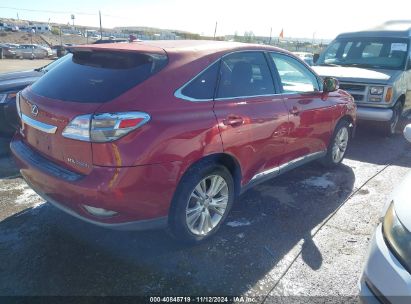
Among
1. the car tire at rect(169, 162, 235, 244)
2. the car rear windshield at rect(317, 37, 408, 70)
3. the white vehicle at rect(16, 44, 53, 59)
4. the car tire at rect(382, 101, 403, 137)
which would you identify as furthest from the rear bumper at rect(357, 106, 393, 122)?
the white vehicle at rect(16, 44, 53, 59)

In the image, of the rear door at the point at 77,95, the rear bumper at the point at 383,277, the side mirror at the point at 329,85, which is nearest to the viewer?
the rear bumper at the point at 383,277

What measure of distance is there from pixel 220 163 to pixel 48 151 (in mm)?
1455

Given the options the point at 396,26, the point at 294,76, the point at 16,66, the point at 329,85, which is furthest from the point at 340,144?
the point at 16,66

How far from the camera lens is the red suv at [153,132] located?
2.52 m

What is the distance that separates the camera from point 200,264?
9.68 ft

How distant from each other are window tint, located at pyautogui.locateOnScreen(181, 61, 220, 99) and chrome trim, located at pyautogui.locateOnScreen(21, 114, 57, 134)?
1065 mm

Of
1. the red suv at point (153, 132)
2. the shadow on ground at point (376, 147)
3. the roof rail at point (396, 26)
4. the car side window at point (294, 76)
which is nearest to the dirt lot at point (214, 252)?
the red suv at point (153, 132)

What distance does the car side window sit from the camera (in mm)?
3922

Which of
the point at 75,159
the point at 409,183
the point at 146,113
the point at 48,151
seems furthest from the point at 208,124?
the point at 409,183

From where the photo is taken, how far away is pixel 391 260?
1.95m

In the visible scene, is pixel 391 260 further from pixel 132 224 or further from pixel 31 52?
pixel 31 52

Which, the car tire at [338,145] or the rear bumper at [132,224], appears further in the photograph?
the car tire at [338,145]

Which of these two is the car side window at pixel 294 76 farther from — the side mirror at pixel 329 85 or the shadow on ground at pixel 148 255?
the shadow on ground at pixel 148 255

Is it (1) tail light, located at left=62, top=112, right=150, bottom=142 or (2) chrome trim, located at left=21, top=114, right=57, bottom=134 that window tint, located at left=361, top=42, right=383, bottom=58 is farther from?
(2) chrome trim, located at left=21, top=114, right=57, bottom=134
